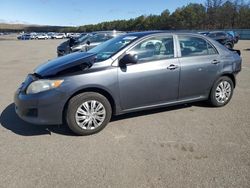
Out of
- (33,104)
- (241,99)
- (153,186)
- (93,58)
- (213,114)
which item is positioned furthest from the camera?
(241,99)

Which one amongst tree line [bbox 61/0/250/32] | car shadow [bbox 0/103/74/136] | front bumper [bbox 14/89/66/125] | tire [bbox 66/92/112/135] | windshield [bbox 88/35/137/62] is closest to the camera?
front bumper [bbox 14/89/66/125]

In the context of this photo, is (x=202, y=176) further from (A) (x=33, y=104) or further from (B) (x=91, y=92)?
(A) (x=33, y=104)

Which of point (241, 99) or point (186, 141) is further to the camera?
point (241, 99)

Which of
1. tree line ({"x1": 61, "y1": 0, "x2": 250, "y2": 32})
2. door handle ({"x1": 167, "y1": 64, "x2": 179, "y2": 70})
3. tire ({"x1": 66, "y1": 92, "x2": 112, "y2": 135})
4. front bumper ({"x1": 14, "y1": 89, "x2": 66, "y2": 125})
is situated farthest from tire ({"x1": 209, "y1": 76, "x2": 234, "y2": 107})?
tree line ({"x1": 61, "y1": 0, "x2": 250, "y2": 32})

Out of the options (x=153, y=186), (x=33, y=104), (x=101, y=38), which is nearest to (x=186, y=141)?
(x=153, y=186)

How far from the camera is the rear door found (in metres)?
5.02

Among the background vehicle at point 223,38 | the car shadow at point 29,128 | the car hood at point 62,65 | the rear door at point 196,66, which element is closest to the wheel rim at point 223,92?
the rear door at point 196,66

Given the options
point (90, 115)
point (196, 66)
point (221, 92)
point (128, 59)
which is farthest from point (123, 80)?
point (221, 92)

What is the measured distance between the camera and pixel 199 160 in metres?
3.48

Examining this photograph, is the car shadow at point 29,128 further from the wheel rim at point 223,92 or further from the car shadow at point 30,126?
the wheel rim at point 223,92

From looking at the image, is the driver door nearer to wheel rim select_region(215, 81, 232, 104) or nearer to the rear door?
the rear door

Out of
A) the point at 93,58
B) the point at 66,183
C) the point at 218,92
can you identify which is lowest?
the point at 66,183

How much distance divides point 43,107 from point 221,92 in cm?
365

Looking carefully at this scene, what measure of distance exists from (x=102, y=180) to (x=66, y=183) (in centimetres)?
40
